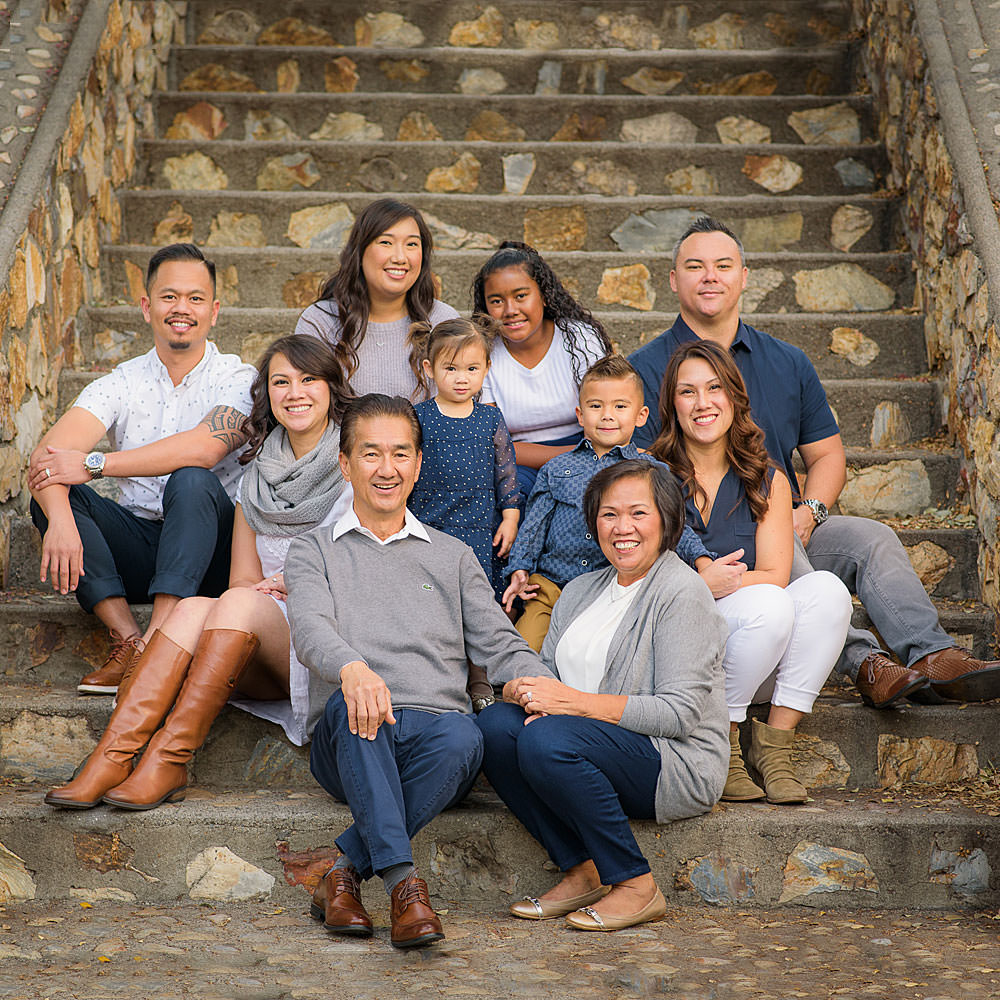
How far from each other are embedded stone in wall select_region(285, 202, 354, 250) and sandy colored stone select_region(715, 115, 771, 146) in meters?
1.53

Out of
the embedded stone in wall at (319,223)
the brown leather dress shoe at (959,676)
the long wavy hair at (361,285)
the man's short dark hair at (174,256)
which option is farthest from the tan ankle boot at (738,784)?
the embedded stone in wall at (319,223)

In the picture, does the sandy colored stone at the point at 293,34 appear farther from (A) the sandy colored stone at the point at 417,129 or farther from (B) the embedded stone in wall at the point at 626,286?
(B) the embedded stone in wall at the point at 626,286

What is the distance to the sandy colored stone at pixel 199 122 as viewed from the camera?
4711mm

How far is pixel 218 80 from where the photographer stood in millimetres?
4934

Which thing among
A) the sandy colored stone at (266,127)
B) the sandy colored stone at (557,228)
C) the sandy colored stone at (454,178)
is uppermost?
the sandy colored stone at (266,127)

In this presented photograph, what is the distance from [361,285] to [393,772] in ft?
4.59

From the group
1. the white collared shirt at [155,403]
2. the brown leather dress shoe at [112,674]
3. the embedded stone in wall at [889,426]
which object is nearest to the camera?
the brown leather dress shoe at [112,674]

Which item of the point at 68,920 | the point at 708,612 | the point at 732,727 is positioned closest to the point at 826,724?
the point at 732,727

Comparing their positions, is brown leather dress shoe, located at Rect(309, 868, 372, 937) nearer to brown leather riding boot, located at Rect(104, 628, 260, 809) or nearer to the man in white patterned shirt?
brown leather riding boot, located at Rect(104, 628, 260, 809)

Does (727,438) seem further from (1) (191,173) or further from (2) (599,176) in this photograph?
(1) (191,173)

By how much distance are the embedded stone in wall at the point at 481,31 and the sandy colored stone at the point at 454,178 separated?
98cm

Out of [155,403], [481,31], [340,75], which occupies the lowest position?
[155,403]

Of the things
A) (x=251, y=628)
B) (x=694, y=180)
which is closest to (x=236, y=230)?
(x=694, y=180)

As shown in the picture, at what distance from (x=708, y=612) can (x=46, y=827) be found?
4.46 feet
